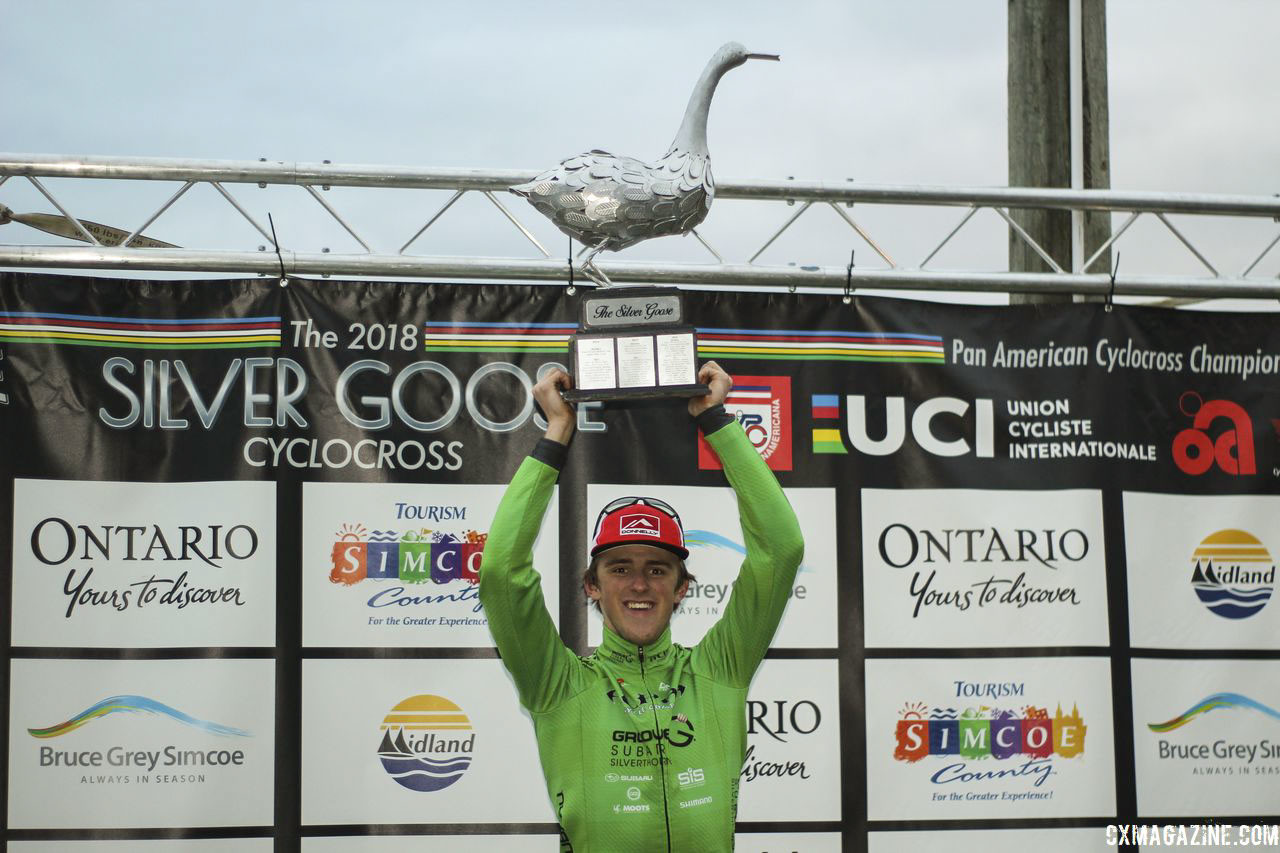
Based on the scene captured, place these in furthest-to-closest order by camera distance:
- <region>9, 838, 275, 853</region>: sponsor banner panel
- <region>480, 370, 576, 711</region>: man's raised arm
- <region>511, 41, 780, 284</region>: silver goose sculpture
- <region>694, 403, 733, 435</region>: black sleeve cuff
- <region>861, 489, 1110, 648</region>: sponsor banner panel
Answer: <region>861, 489, 1110, 648</region>: sponsor banner panel
<region>9, 838, 275, 853</region>: sponsor banner panel
<region>511, 41, 780, 284</region>: silver goose sculpture
<region>694, 403, 733, 435</region>: black sleeve cuff
<region>480, 370, 576, 711</region>: man's raised arm

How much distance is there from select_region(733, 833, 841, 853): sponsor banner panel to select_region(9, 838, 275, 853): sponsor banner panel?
1537 millimetres

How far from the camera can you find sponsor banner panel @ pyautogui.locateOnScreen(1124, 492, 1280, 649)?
4.55m

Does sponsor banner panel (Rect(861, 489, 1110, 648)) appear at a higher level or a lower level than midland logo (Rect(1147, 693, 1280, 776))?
higher

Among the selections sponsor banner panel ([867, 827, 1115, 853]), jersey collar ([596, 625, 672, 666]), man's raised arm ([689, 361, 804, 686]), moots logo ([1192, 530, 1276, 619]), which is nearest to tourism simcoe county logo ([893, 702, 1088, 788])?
sponsor banner panel ([867, 827, 1115, 853])

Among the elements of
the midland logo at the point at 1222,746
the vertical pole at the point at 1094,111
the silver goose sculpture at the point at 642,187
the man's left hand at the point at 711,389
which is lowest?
the midland logo at the point at 1222,746

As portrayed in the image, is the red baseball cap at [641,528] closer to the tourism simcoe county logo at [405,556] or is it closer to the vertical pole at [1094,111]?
the tourism simcoe county logo at [405,556]

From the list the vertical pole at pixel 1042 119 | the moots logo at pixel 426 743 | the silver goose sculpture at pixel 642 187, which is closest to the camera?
the silver goose sculpture at pixel 642 187

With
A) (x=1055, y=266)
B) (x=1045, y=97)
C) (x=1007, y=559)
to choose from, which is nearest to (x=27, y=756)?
(x=1007, y=559)

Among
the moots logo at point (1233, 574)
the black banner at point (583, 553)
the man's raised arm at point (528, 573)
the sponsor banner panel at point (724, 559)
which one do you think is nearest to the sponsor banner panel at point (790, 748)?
the black banner at point (583, 553)

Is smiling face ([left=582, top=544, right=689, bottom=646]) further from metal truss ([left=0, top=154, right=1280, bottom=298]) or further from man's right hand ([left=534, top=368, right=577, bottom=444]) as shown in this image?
metal truss ([left=0, top=154, right=1280, bottom=298])

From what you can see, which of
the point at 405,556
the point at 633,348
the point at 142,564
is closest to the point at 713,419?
the point at 633,348

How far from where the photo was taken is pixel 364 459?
171 inches

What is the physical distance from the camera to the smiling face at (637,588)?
261 centimetres

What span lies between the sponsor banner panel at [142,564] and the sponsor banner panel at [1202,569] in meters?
2.98
